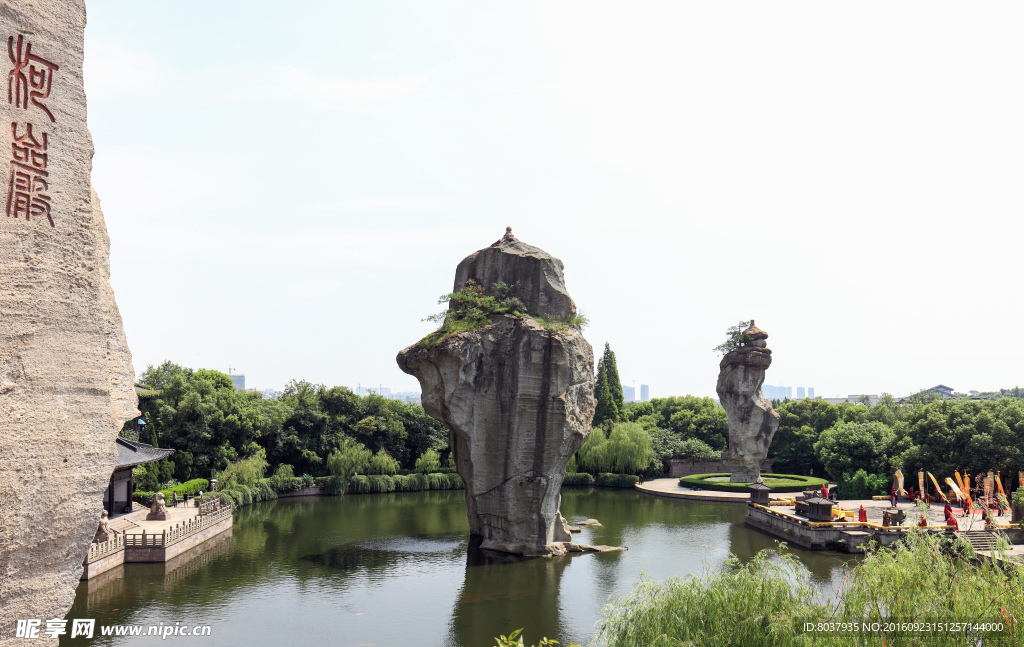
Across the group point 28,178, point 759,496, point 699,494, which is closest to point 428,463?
point 699,494

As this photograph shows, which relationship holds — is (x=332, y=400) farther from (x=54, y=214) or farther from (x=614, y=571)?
(x=54, y=214)

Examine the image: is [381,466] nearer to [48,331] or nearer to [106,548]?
[106,548]

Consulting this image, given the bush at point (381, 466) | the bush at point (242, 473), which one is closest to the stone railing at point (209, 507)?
the bush at point (242, 473)

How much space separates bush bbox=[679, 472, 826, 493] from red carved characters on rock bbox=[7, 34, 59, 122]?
1538 inches

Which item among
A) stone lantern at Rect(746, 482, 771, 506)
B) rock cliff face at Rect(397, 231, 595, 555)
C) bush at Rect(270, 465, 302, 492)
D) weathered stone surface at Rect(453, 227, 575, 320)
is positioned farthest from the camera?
bush at Rect(270, 465, 302, 492)

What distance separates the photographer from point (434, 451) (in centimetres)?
4472

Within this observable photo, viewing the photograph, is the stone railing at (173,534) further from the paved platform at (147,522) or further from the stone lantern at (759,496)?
the stone lantern at (759,496)

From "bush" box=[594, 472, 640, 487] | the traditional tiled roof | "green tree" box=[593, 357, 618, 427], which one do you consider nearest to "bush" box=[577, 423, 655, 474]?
"bush" box=[594, 472, 640, 487]

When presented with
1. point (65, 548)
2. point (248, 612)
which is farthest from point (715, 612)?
point (248, 612)

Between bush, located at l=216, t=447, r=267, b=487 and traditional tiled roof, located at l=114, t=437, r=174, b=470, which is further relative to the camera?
bush, located at l=216, t=447, r=267, b=487

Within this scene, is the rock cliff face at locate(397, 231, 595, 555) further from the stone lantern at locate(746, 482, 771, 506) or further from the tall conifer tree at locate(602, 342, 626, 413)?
the tall conifer tree at locate(602, 342, 626, 413)

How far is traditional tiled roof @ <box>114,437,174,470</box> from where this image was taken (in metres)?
26.8

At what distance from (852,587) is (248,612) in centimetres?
1418

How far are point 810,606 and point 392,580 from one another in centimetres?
1427
